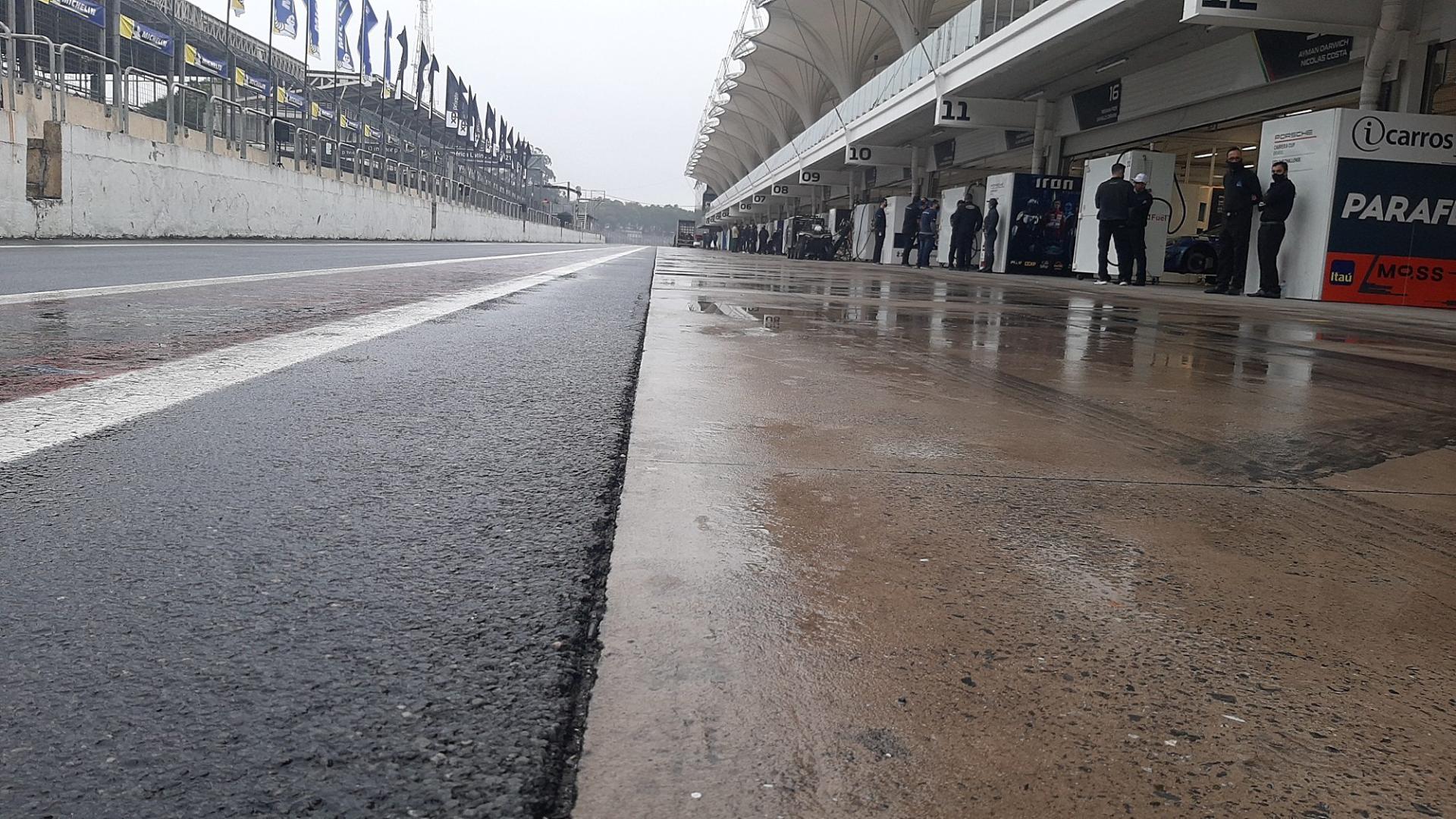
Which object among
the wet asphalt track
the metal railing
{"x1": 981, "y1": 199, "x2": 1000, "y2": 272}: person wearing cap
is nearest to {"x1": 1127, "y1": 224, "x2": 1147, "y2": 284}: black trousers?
{"x1": 981, "y1": 199, "x2": 1000, "y2": 272}: person wearing cap

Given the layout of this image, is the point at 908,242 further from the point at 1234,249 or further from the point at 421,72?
the point at 421,72

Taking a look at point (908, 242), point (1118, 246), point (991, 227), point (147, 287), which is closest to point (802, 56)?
point (908, 242)

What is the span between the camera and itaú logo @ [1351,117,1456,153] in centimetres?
1320

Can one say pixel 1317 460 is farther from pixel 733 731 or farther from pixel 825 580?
pixel 733 731

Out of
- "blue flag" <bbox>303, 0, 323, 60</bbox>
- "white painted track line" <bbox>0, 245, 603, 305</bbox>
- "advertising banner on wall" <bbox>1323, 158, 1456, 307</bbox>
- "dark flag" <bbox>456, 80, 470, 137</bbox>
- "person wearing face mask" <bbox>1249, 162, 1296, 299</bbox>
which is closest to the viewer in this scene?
"white painted track line" <bbox>0, 245, 603, 305</bbox>

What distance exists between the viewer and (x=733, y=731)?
103cm

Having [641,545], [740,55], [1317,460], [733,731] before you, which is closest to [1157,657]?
[733,731]

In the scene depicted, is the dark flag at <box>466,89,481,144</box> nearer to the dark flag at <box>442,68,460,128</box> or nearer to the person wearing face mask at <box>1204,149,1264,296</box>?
the dark flag at <box>442,68,460,128</box>

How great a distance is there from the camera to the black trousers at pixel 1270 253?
1431cm

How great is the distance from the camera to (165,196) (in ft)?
67.8

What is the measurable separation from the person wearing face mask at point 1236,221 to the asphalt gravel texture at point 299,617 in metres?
14.1

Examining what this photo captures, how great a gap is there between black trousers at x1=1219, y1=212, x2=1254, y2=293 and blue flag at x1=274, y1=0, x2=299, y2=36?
3846 cm

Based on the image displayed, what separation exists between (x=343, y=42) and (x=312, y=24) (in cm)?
564

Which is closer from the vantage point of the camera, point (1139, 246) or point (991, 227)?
point (1139, 246)
